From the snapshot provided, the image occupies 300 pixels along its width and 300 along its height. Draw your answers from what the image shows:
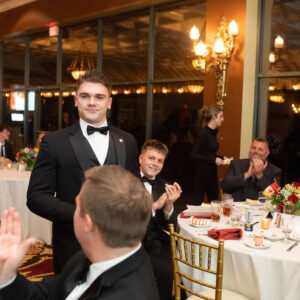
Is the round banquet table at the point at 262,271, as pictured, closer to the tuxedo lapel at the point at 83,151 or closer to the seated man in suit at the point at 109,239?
the tuxedo lapel at the point at 83,151

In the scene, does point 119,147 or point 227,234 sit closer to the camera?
point 119,147

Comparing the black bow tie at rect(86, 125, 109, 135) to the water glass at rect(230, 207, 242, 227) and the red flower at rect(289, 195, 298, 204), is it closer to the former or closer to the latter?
the water glass at rect(230, 207, 242, 227)

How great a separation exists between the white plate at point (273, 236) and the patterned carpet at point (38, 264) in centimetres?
236

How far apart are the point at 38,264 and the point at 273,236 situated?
9.17 feet

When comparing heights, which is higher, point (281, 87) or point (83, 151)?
point (281, 87)

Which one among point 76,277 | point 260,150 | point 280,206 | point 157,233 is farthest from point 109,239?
point 260,150

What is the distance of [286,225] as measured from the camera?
9.61ft

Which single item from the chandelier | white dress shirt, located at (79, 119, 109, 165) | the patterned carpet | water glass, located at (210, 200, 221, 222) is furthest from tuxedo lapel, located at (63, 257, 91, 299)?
the chandelier

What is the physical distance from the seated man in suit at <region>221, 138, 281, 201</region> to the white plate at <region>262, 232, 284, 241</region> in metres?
1.34

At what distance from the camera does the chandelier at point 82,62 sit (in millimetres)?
8086

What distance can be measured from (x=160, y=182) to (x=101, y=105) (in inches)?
56.1

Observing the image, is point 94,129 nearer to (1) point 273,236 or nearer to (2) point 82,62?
(1) point 273,236

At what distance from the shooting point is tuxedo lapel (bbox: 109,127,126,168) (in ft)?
7.18

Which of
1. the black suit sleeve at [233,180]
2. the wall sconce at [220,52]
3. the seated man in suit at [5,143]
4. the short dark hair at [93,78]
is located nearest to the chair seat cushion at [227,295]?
the short dark hair at [93,78]
